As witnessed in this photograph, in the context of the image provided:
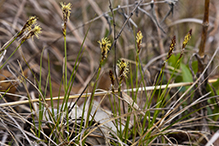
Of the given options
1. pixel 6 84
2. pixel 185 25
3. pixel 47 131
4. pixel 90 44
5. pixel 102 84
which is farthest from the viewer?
pixel 185 25

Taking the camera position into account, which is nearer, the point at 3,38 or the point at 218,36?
the point at 3,38

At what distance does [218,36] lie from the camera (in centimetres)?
167

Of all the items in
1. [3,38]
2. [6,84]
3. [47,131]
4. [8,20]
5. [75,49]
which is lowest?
[47,131]

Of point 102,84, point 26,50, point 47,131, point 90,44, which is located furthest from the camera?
point 90,44

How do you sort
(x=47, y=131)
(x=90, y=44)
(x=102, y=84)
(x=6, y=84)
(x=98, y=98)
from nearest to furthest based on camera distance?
(x=47, y=131), (x=6, y=84), (x=98, y=98), (x=102, y=84), (x=90, y=44)

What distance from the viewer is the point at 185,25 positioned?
6.26ft

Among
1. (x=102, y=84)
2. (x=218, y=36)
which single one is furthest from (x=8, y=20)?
(x=218, y=36)

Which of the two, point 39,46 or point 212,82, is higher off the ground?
point 39,46

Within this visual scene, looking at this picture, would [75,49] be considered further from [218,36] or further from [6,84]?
[218,36]

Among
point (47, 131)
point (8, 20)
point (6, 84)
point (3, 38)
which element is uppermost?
point (8, 20)

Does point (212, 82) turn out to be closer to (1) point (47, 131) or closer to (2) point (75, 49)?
(1) point (47, 131)

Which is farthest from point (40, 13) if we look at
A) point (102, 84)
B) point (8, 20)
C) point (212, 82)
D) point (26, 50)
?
point (212, 82)

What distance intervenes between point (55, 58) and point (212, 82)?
3.46 ft

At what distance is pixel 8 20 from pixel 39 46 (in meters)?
0.29
